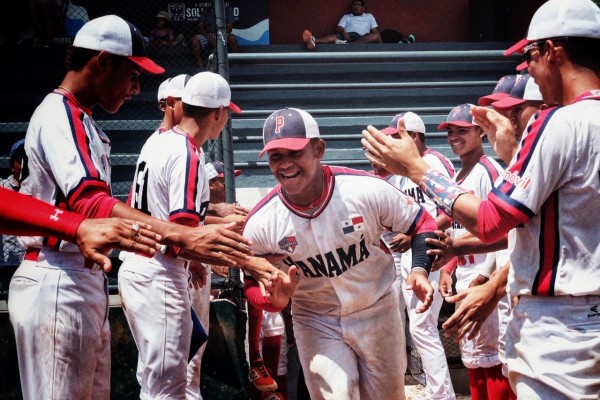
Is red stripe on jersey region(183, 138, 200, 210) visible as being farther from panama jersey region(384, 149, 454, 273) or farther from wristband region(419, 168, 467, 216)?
panama jersey region(384, 149, 454, 273)

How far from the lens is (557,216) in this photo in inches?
111

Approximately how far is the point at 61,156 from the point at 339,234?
1.61 metres

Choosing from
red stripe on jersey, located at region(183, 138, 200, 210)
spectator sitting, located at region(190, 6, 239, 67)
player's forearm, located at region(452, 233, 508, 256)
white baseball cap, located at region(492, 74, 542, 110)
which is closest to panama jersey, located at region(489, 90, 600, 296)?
player's forearm, located at region(452, 233, 508, 256)

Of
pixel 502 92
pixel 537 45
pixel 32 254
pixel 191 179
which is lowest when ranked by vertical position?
pixel 32 254

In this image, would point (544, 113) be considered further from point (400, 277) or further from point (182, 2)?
point (182, 2)

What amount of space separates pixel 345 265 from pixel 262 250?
486 mm

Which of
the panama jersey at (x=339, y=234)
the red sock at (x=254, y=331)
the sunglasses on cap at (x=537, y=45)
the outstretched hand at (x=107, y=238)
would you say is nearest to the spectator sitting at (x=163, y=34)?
the red sock at (x=254, y=331)

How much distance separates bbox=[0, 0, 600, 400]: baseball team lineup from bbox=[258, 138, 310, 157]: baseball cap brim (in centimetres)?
1

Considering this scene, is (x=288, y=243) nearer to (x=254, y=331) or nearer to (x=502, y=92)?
(x=502, y=92)

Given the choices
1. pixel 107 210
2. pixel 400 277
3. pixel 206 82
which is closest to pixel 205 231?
pixel 107 210

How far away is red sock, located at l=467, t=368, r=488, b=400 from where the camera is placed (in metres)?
5.95

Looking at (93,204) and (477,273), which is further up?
(93,204)

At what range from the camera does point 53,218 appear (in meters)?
2.47

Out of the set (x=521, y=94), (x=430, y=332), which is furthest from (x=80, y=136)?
(x=430, y=332)
